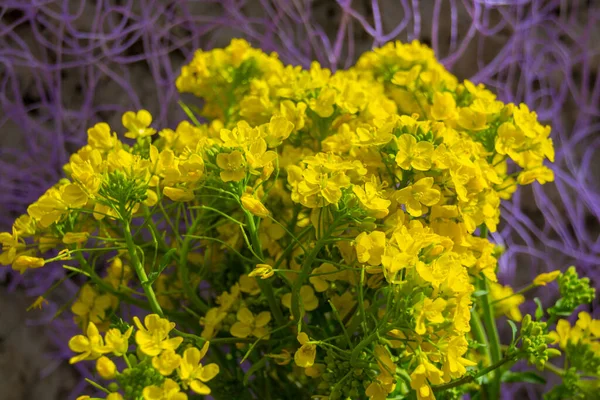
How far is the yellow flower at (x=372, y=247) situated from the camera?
0.37 metres

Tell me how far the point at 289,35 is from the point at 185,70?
1.31 feet

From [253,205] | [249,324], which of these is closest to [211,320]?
[249,324]

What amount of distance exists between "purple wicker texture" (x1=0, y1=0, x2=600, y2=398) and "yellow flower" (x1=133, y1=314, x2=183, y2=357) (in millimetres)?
595

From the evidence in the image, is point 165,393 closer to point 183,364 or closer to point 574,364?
point 183,364

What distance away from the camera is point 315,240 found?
0.45m

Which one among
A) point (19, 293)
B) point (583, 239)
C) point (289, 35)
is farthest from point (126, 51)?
point (583, 239)

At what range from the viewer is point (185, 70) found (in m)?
0.63

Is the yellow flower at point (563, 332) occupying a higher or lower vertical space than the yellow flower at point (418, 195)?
lower

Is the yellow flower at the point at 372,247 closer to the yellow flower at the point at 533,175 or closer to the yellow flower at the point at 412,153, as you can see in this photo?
A: the yellow flower at the point at 412,153

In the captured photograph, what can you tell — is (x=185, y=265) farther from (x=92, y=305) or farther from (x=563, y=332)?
(x=563, y=332)

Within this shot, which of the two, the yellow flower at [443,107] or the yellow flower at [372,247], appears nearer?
the yellow flower at [372,247]

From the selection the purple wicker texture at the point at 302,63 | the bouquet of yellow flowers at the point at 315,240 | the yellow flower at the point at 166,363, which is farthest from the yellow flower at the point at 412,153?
the purple wicker texture at the point at 302,63

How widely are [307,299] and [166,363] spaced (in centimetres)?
14

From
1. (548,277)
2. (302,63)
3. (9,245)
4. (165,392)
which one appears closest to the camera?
(165,392)
